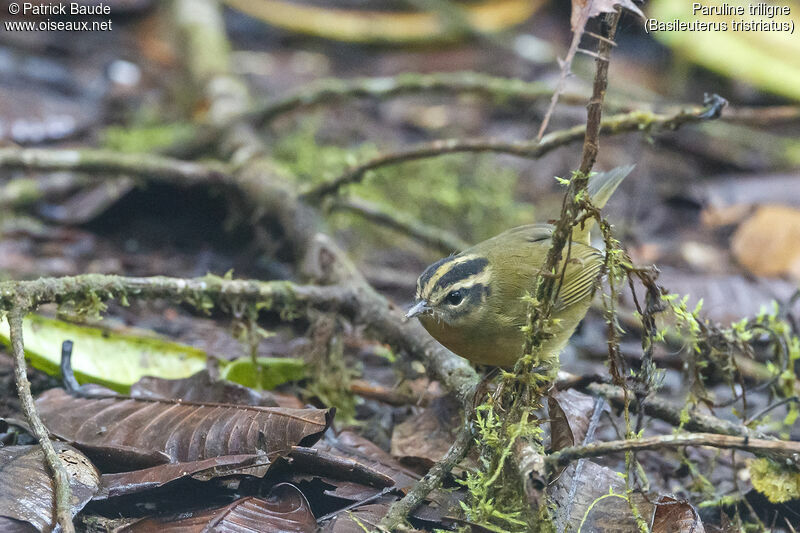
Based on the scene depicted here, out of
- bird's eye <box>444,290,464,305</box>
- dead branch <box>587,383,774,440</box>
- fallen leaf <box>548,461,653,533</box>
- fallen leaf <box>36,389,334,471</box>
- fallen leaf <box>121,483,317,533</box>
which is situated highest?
bird's eye <box>444,290,464,305</box>

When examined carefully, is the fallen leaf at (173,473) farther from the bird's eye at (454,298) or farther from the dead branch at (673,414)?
the dead branch at (673,414)

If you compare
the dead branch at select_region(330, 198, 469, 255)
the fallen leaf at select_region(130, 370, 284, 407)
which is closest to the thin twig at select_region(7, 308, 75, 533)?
the fallen leaf at select_region(130, 370, 284, 407)

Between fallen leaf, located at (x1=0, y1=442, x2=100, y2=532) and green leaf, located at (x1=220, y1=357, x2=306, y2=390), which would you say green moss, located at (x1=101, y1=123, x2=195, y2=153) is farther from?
fallen leaf, located at (x1=0, y1=442, x2=100, y2=532)

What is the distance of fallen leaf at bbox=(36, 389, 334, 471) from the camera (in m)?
2.54

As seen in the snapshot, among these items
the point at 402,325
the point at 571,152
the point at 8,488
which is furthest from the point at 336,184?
the point at 571,152

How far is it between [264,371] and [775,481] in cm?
210

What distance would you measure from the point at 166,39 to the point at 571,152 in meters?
5.10

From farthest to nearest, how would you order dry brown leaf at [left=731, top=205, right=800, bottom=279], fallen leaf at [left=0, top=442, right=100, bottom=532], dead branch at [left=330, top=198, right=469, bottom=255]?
dry brown leaf at [left=731, top=205, right=800, bottom=279] → dead branch at [left=330, top=198, right=469, bottom=255] → fallen leaf at [left=0, top=442, right=100, bottom=532]

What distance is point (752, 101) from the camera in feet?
27.0

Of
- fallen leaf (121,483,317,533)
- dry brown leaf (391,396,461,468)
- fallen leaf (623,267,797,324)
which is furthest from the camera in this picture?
fallen leaf (623,267,797,324)

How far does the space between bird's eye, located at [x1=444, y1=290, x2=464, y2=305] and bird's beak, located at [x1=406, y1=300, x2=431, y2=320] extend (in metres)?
0.10

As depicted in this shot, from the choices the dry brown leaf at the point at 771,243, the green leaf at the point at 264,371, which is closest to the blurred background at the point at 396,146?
the dry brown leaf at the point at 771,243

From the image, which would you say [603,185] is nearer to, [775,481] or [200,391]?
[775,481]

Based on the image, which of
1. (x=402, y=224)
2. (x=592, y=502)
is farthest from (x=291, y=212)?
(x=592, y=502)
